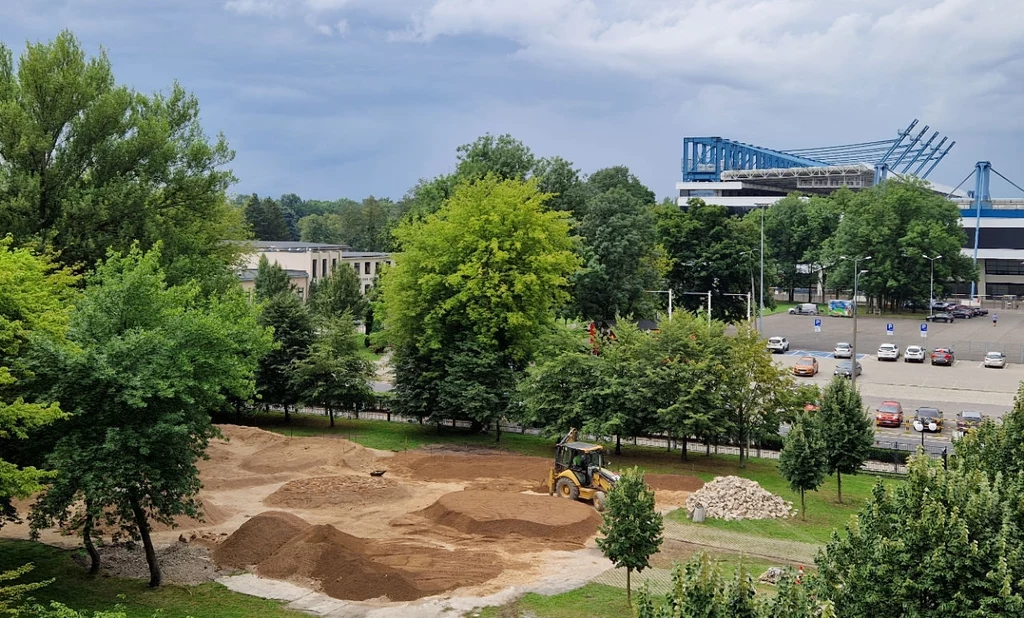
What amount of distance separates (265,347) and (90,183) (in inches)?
508

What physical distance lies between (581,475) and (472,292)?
14.4 meters

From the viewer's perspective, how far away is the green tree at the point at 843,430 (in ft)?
107

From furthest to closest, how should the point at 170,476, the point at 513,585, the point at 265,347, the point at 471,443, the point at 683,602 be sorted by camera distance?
1. the point at 471,443
2. the point at 265,347
3. the point at 513,585
4. the point at 170,476
5. the point at 683,602

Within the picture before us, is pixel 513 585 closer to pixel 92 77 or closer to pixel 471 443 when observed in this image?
pixel 471 443

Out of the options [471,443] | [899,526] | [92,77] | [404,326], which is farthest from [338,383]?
[899,526]

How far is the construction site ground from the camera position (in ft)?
77.4

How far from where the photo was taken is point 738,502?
3111cm

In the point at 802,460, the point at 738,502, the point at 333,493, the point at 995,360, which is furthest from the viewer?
the point at 995,360

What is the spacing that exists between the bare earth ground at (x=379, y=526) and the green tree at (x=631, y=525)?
3.22m

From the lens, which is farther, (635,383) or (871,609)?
(635,383)

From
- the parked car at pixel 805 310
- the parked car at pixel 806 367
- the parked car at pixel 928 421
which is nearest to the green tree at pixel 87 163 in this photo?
the parked car at pixel 928 421

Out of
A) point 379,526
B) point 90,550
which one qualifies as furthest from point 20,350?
point 379,526

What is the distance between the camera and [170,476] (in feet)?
73.0

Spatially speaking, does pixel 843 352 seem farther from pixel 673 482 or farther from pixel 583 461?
pixel 583 461
